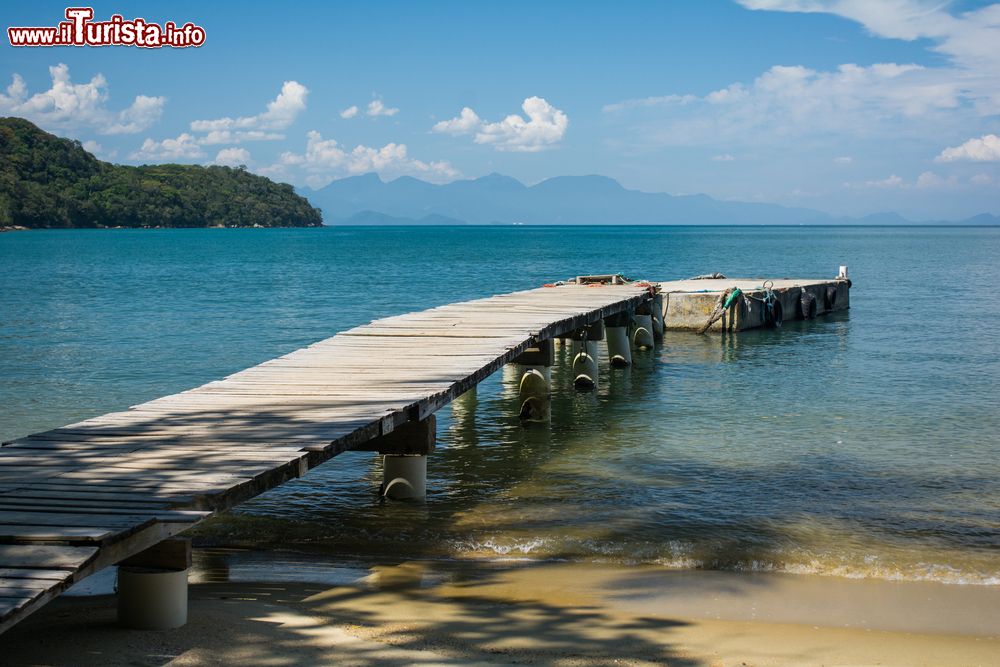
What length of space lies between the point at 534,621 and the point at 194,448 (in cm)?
269

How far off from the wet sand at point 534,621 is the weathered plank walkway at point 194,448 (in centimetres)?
91

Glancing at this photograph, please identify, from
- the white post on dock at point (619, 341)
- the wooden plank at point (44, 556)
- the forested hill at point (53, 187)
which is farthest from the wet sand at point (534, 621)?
the forested hill at point (53, 187)

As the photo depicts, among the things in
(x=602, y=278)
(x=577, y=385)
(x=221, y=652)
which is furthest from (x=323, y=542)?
(x=602, y=278)

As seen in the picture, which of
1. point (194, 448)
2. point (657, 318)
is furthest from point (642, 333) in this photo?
point (194, 448)

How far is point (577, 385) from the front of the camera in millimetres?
18875

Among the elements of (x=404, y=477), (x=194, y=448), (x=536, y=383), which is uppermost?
(x=194, y=448)

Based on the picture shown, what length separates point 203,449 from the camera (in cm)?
715

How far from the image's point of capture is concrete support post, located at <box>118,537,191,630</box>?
5.98m

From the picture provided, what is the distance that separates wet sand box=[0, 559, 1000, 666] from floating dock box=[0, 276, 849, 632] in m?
0.50

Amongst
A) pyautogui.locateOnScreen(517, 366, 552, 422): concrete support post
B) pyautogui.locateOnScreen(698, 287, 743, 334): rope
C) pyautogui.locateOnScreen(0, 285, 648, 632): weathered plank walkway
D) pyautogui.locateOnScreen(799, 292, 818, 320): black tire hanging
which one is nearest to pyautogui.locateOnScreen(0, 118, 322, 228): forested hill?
pyautogui.locateOnScreen(799, 292, 818, 320): black tire hanging

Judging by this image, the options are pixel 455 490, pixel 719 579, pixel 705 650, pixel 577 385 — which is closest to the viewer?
pixel 705 650

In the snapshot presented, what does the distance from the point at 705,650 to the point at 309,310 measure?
3362 cm

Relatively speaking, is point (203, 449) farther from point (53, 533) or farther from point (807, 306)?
point (807, 306)

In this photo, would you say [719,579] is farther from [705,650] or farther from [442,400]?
[442,400]
